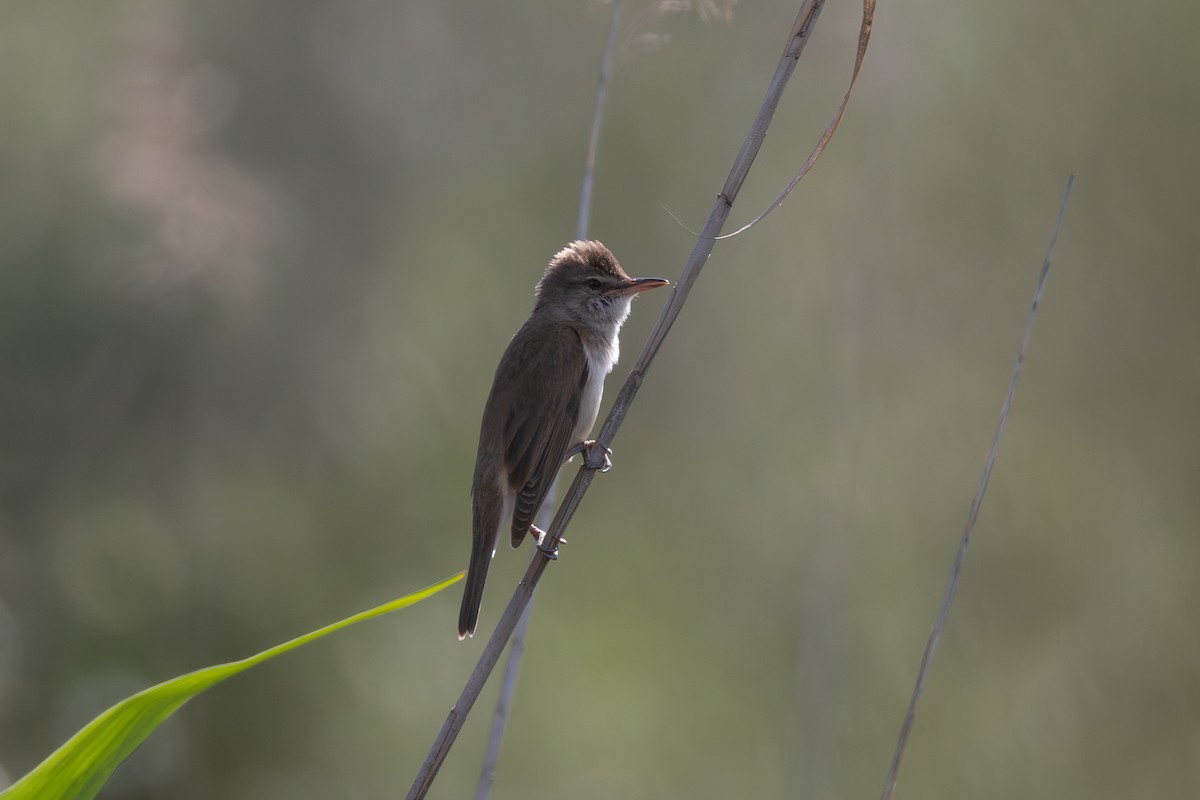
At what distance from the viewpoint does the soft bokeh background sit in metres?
4.53

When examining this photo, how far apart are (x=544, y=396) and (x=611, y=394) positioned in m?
2.37

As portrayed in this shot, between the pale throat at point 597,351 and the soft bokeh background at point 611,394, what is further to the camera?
the soft bokeh background at point 611,394

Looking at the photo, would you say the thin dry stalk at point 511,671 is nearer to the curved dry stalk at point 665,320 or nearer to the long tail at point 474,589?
the long tail at point 474,589

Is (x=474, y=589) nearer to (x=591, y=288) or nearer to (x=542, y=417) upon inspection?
(x=542, y=417)

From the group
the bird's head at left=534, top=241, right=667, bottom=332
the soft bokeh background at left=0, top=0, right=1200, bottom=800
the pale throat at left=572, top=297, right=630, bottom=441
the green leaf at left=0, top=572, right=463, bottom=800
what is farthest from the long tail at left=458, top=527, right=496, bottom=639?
the soft bokeh background at left=0, top=0, right=1200, bottom=800

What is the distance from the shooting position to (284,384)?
5594 mm

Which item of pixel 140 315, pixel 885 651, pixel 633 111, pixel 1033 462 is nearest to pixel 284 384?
pixel 140 315

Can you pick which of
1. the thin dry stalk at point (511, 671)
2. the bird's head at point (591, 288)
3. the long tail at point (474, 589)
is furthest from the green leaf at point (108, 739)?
the bird's head at point (591, 288)

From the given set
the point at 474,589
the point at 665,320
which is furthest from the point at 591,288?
the point at 665,320

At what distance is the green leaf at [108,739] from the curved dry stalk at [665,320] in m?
0.56

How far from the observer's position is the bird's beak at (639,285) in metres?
3.24

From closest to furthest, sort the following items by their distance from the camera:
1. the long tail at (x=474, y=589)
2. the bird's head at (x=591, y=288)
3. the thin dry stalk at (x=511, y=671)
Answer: the thin dry stalk at (x=511, y=671) → the long tail at (x=474, y=589) → the bird's head at (x=591, y=288)

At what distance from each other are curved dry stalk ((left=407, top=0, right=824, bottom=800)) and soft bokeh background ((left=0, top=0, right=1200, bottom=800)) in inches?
72.8

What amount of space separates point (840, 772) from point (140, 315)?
12.7 ft
